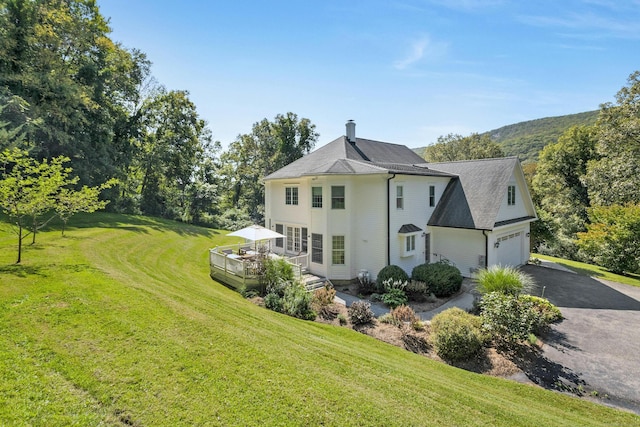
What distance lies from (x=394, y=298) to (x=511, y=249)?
1067 centimetres

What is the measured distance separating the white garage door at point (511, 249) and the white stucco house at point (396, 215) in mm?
63

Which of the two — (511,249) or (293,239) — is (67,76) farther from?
(511,249)

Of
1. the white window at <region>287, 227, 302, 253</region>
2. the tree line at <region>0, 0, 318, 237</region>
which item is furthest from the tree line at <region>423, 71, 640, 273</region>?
the tree line at <region>0, 0, 318, 237</region>

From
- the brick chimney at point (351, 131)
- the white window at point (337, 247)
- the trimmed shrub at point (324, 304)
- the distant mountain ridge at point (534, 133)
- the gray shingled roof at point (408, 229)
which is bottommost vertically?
the trimmed shrub at point (324, 304)

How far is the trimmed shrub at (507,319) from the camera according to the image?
33.1 feet

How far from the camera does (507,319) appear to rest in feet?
33.5

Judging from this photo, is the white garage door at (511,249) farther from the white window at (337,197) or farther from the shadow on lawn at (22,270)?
the shadow on lawn at (22,270)

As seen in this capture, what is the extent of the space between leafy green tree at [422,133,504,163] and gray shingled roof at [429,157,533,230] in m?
32.0

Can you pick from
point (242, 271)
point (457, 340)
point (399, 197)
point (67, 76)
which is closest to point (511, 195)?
point (399, 197)

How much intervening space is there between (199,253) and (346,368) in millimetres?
16451

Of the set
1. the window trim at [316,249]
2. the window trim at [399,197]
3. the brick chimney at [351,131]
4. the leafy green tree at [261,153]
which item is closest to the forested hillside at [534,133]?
the leafy green tree at [261,153]

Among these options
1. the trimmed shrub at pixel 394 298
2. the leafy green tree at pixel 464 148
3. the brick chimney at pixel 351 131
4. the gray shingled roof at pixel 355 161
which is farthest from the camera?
the leafy green tree at pixel 464 148

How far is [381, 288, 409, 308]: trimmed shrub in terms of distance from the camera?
13930 millimetres

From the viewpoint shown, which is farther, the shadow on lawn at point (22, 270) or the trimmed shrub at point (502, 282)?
the trimmed shrub at point (502, 282)
